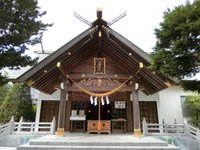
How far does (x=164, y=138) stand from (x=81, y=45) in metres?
6.18

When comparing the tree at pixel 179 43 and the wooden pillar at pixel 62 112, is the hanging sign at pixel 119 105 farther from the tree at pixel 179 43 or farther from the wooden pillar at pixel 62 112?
the tree at pixel 179 43

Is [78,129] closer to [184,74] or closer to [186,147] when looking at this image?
[186,147]

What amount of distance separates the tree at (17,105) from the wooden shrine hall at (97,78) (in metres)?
1.04

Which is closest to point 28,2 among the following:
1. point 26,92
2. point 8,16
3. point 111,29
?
point 8,16

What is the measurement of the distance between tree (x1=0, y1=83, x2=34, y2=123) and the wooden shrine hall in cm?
104

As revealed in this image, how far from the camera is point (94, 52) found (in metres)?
9.79

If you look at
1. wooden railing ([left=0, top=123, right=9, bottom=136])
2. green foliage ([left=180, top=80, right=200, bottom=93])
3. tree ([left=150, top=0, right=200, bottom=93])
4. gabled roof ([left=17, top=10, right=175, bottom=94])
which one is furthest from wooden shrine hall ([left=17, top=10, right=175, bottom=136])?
wooden railing ([left=0, top=123, right=9, bottom=136])

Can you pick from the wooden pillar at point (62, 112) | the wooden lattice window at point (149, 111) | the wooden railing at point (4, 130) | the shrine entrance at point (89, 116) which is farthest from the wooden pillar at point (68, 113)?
the wooden lattice window at point (149, 111)

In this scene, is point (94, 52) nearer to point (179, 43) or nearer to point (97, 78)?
point (97, 78)

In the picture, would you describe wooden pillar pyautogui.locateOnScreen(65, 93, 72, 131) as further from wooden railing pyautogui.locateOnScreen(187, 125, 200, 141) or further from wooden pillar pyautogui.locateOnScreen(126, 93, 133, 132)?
wooden railing pyautogui.locateOnScreen(187, 125, 200, 141)

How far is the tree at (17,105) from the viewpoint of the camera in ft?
36.0

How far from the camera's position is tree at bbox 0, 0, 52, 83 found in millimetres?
6238

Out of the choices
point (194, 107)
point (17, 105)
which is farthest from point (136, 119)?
point (17, 105)

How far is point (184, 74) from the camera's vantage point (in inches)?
221
